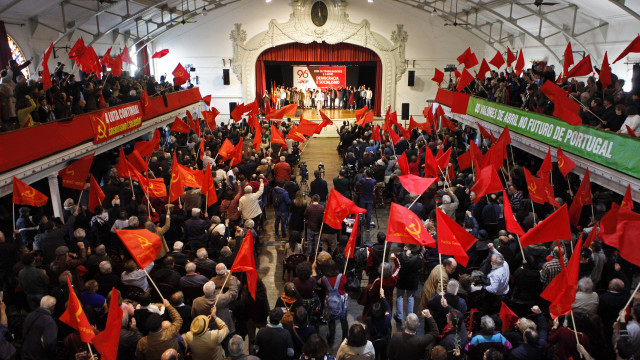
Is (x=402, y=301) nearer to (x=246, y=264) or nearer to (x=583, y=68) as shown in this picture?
(x=246, y=264)

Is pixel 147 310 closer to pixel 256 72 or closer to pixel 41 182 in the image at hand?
pixel 41 182

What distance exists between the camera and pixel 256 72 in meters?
29.5

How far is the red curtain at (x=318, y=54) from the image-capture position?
96.0ft

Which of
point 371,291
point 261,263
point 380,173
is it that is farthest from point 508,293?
point 380,173

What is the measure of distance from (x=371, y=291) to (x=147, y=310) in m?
2.86

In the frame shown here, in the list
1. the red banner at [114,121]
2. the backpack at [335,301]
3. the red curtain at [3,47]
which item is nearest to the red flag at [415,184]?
the backpack at [335,301]

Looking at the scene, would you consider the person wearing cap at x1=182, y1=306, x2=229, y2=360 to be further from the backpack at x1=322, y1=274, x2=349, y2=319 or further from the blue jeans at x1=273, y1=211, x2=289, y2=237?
the blue jeans at x1=273, y1=211, x2=289, y2=237

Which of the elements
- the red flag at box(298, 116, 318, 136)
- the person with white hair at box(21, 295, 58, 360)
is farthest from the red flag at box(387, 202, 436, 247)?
the red flag at box(298, 116, 318, 136)

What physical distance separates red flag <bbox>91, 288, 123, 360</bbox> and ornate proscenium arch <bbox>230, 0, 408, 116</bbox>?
999 inches

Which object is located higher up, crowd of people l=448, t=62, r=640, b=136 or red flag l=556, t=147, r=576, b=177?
crowd of people l=448, t=62, r=640, b=136

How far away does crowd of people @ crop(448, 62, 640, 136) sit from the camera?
9.62m

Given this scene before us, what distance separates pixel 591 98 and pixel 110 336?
11305mm

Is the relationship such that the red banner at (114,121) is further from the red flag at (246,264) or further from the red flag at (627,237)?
the red flag at (627,237)

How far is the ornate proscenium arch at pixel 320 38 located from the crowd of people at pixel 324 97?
4.99 feet
